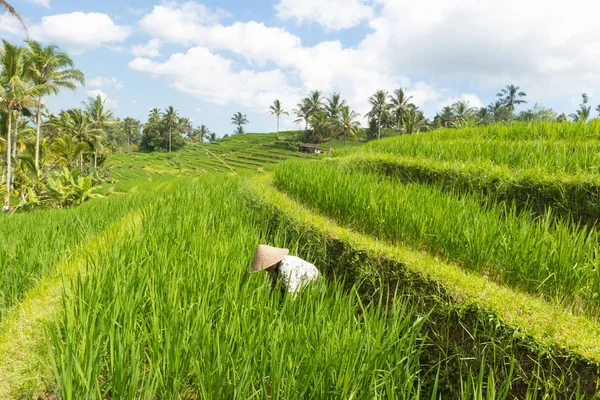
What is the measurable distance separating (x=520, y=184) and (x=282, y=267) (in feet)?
8.14

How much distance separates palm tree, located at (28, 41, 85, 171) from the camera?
21219 millimetres

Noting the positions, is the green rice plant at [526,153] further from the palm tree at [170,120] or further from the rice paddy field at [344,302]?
the palm tree at [170,120]

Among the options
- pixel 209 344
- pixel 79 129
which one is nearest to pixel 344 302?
pixel 209 344

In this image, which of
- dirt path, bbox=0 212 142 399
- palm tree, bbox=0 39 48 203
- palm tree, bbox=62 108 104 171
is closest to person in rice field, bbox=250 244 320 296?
dirt path, bbox=0 212 142 399

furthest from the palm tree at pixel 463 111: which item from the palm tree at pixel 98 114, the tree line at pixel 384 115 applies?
the palm tree at pixel 98 114

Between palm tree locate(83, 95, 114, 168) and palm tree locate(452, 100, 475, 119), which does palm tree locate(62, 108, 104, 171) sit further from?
palm tree locate(452, 100, 475, 119)

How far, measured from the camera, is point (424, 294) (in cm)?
212

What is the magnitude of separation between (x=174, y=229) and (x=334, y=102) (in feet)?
173

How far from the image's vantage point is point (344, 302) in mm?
2176

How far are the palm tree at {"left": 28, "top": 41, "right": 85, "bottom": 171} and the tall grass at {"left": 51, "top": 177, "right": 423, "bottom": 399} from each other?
24.7m

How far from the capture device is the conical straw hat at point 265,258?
235cm

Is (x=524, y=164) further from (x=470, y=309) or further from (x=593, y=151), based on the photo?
(x=470, y=309)

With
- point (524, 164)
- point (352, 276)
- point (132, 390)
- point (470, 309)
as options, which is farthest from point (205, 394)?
point (524, 164)

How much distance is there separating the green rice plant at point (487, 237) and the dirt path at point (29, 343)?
230 centimetres
